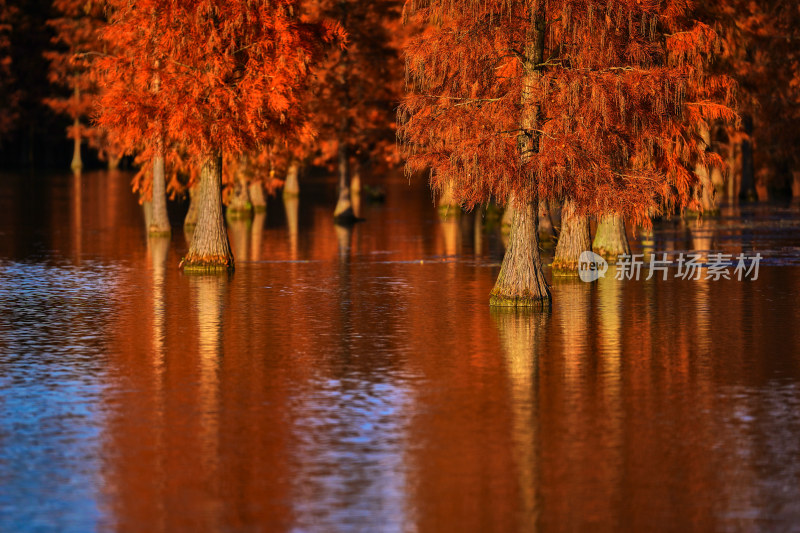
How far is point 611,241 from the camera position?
117 feet

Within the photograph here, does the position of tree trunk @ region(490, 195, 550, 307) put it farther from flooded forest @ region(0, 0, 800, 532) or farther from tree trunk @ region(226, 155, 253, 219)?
tree trunk @ region(226, 155, 253, 219)

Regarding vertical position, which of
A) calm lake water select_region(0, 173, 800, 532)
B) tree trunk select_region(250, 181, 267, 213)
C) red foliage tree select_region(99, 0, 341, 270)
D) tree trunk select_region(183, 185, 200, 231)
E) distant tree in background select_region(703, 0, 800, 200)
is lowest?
calm lake water select_region(0, 173, 800, 532)

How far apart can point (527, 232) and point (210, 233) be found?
35.9 ft

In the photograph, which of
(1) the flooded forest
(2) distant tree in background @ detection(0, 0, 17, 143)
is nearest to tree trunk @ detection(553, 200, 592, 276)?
(1) the flooded forest

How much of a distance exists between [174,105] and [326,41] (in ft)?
14.5

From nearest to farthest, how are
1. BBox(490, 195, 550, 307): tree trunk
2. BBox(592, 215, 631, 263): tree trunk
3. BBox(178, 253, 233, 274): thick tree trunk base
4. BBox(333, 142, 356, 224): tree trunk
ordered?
BBox(490, 195, 550, 307): tree trunk, BBox(178, 253, 233, 274): thick tree trunk base, BBox(592, 215, 631, 263): tree trunk, BBox(333, 142, 356, 224): tree trunk

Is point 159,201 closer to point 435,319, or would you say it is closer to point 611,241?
point 611,241

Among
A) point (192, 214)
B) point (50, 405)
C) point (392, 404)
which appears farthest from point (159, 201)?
point (392, 404)

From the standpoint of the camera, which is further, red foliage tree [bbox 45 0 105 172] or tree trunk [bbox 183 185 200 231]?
tree trunk [bbox 183 185 200 231]

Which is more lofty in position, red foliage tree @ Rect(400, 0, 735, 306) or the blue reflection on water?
red foliage tree @ Rect(400, 0, 735, 306)

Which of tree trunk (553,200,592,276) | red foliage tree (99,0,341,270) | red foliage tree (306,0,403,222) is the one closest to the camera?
red foliage tree (99,0,341,270)

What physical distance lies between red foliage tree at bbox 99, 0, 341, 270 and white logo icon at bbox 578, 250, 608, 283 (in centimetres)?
769

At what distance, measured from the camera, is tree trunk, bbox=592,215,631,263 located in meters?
35.4

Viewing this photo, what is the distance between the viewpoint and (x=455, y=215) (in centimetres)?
6106
